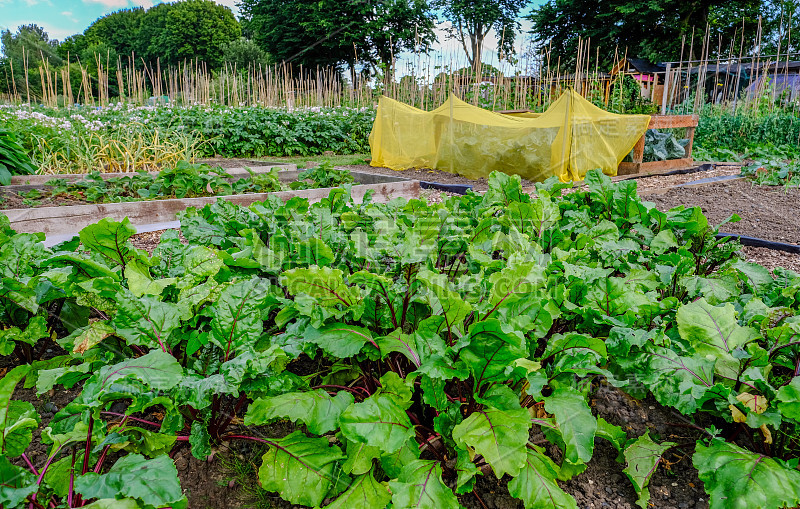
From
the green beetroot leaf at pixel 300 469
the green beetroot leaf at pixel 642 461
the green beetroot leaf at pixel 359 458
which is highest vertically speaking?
the green beetroot leaf at pixel 359 458

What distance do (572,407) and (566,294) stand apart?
488 millimetres

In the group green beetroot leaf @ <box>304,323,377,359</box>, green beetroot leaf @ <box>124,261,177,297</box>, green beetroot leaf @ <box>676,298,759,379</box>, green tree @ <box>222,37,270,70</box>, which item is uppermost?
green tree @ <box>222,37,270,70</box>

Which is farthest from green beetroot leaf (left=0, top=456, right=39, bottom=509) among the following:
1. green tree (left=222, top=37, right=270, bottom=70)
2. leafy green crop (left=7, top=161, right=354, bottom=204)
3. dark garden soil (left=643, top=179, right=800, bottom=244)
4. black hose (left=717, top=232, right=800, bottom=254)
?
green tree (left=222, top=37, right=270, bottom=70)

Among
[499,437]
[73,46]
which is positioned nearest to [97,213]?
[499,437]

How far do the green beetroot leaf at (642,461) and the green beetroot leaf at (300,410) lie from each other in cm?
82

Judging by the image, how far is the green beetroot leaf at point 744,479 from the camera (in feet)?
3.82

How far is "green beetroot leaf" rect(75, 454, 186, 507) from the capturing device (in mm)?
977

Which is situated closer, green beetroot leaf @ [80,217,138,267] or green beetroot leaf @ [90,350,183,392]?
green beetroot leaf @ [90,350,183,392]

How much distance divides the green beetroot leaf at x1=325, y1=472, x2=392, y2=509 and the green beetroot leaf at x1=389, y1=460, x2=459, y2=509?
0.07 metres

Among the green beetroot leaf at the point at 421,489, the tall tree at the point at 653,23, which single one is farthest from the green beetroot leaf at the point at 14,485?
the tall tree at the point at 653,23

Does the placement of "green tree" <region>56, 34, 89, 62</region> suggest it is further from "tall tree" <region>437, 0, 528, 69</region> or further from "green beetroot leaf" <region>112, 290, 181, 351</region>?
"green beetroot leaf" <region>112, 290, 181, 351</region>

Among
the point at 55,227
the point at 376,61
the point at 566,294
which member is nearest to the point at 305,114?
the point at 55,227

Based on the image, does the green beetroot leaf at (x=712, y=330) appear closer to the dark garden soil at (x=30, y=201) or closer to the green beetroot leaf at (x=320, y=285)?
the green beetroot leaf at (x=320, y=285)

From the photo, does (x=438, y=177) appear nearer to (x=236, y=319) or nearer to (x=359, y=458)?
(x=236, y=319)
